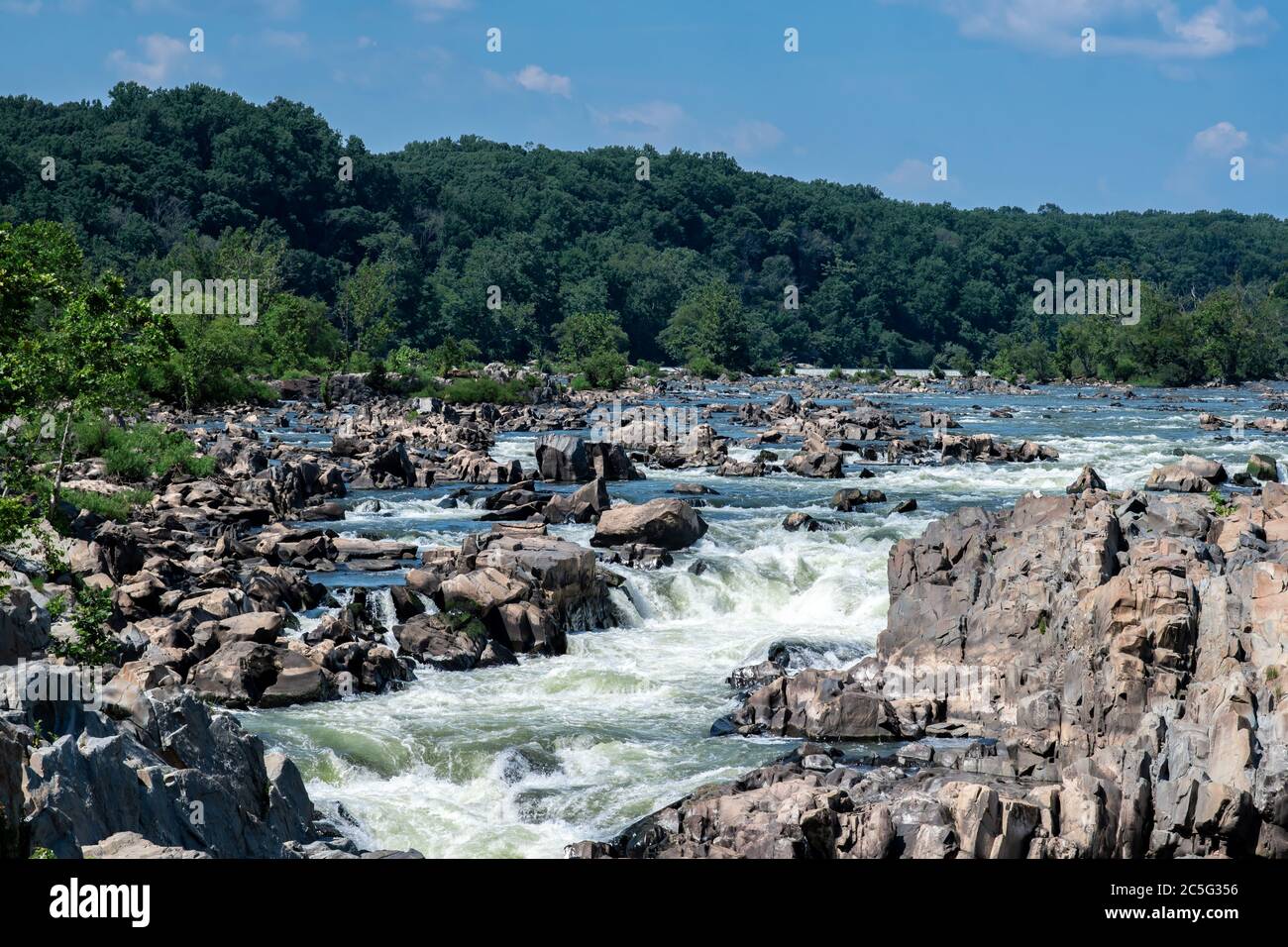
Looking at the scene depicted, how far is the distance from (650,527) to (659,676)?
8245 millimetres

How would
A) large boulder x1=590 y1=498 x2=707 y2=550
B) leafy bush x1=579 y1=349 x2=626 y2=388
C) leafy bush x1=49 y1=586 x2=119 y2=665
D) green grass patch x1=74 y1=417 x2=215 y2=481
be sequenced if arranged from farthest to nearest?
leafy bush x1=579 y1=349 x2=626 y2=388
green grass patch x1=74 y1=417 x2=215 y2=481
large boulder x1=590 y1=498 x2=707 y2=550
leafy bush x1=49 y1=586 x2=119 y2=665

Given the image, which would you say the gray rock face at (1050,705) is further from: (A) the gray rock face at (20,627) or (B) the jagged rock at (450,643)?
(A) the gray rock face at (20,627)

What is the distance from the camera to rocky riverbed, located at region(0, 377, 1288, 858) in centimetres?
1270

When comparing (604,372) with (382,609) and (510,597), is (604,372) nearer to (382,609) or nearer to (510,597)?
(382,609)

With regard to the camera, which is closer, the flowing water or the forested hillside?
the flowing water

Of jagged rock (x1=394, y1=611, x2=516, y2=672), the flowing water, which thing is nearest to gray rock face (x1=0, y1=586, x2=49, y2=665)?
the flowing water

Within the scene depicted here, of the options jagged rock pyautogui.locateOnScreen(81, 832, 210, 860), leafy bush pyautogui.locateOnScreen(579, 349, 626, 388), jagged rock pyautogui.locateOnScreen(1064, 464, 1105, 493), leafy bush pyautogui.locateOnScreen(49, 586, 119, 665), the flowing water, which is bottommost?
the flowing water

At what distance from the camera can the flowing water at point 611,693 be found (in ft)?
51.4

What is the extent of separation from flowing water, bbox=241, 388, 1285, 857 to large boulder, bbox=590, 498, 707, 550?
2.57ft

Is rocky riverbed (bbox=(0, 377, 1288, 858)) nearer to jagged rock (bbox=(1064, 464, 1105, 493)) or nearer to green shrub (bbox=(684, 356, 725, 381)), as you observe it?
jagged rock (bbox=(1064, 464, 1105, 493))

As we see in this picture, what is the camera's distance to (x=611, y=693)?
20750 mm

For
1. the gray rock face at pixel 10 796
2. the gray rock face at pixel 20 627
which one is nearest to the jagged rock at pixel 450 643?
the gray rock face at pixel 20 627

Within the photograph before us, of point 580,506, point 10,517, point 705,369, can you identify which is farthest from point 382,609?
point 705,369
